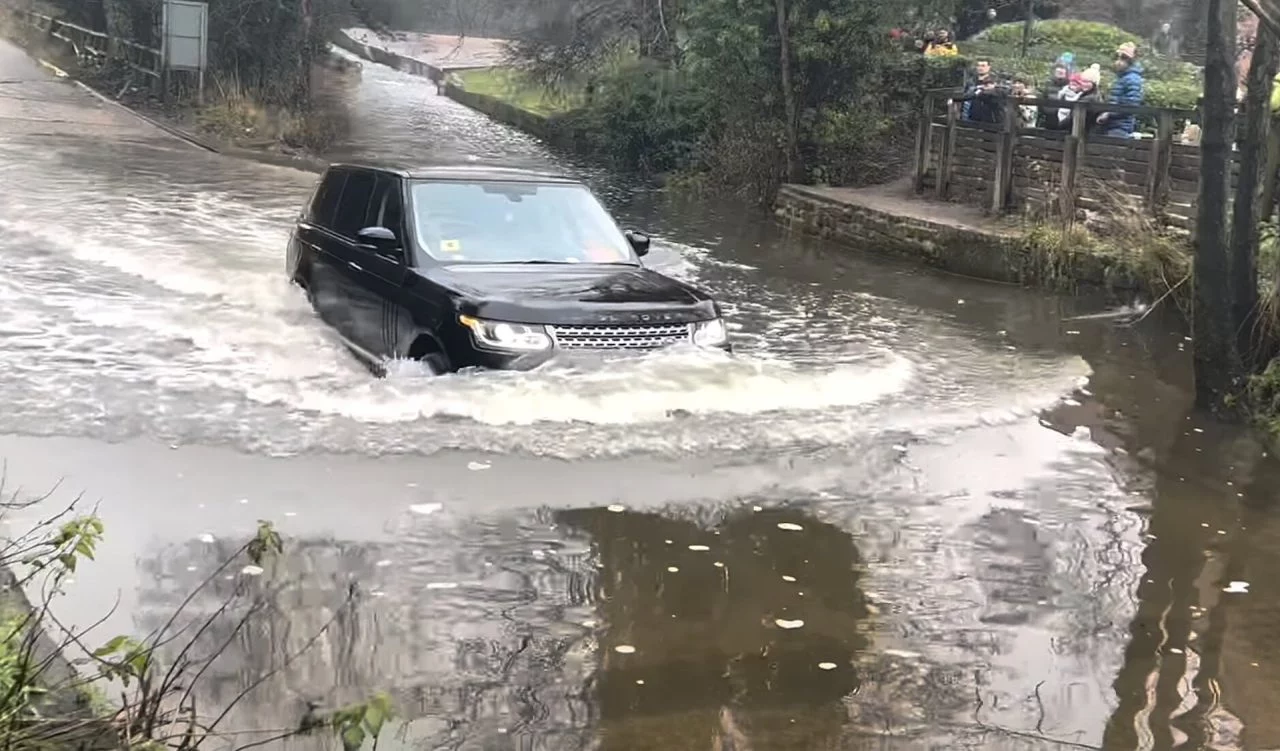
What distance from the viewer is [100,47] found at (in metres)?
35.1

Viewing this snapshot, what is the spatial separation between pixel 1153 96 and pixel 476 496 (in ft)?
72.8

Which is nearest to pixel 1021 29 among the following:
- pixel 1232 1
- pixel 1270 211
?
pixel 1270 211

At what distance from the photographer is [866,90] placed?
22.9m

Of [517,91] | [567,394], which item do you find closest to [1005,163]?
[567,394]

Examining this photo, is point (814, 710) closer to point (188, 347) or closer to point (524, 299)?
point (524, 299)

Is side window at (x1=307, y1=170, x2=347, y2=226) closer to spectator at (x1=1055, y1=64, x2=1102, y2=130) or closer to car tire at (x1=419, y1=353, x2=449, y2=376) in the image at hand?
car tire at (x1=419, y1=353, x2=449, y2=376)

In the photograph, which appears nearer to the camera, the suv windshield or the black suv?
the black suv

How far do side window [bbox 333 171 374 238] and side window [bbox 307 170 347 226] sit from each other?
146mm

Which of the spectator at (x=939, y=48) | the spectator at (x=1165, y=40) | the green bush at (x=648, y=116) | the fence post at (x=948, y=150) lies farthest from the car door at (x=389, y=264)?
the spectator at (x=1165, y=40)

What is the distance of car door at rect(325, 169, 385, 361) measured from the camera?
939cm

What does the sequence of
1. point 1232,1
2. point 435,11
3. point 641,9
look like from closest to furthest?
point 1232,1
point 641,9
point 435,11

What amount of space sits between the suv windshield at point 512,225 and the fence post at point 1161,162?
27.2 feet

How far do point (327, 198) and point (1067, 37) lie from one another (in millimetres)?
28541

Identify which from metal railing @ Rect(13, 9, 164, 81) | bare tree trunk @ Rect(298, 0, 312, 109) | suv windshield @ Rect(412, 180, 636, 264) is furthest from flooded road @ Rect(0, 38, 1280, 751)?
metal railing @ Rect(13, 9, 164, 81)
